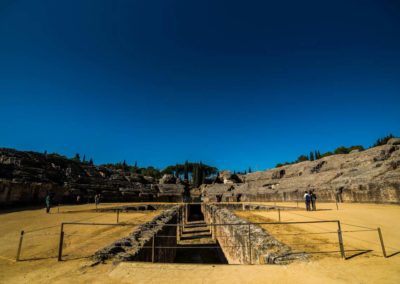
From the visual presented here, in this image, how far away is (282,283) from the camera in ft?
13.5

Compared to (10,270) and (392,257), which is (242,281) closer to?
(392,257)

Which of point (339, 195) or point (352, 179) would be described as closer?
point (339, 195)

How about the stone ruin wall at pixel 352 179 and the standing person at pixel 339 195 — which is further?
the standing person at pixel 339 195

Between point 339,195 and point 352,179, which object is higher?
point 352,179

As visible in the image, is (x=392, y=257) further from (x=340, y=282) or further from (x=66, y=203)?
(x=66, y=203)

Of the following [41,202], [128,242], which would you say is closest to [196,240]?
[128,242]

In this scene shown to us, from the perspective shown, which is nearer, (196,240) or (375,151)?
(196,240)

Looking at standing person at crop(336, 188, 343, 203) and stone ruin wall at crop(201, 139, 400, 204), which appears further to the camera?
standing person at crop(336, 188, 343, 203)

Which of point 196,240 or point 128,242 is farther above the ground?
point 128,242

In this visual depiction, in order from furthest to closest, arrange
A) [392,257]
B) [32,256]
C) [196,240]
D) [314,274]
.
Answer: [196,240]
[32,256]
[392,257]
[314,274]

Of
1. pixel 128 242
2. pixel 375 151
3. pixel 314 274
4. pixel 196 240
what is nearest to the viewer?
pixel 314 274

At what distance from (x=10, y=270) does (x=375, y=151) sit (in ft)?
119

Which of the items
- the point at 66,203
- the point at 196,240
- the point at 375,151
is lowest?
the point at 196,240

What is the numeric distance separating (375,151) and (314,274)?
103 feet
